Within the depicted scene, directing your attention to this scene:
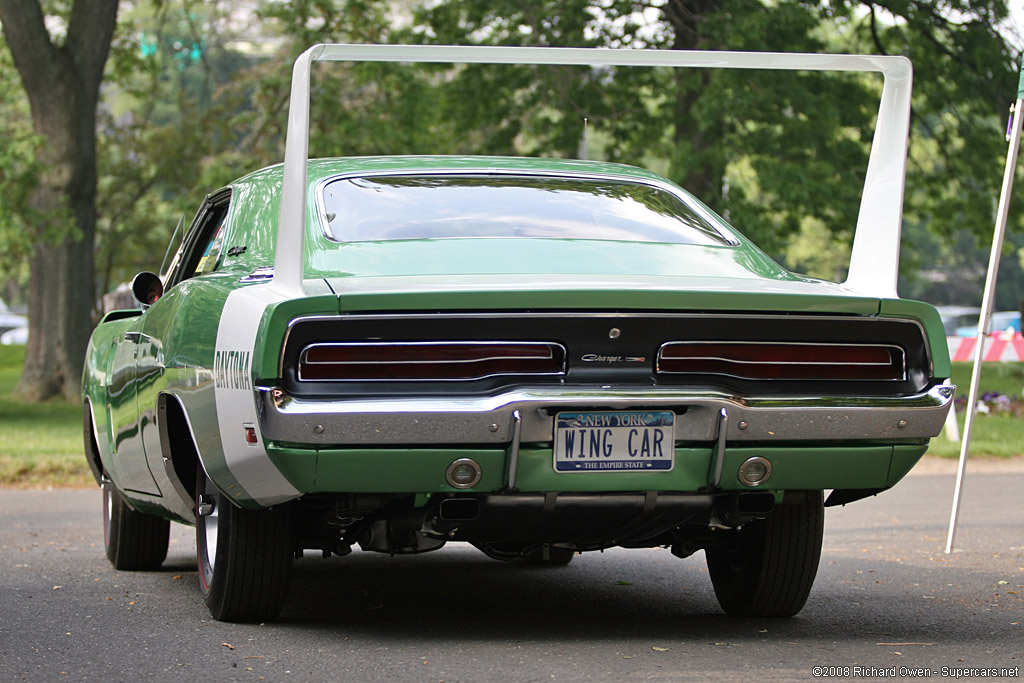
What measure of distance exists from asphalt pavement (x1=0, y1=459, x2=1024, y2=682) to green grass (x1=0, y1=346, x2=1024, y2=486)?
13.9ft

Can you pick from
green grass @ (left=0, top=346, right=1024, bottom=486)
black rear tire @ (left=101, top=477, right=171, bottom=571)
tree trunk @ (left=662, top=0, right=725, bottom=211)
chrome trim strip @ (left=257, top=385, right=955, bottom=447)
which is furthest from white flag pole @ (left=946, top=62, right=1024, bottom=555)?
tree trunk @ (left=662, top=0, right=725, bottom=211)

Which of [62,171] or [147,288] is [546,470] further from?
[62,171]

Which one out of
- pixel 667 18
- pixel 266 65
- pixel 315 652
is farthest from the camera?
pixel 266 65

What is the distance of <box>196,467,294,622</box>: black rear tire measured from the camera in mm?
4781

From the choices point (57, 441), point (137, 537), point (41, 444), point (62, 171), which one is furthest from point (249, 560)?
point (62, 171)

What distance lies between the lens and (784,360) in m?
4.42

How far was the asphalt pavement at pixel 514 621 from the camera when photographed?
4215 millimetres

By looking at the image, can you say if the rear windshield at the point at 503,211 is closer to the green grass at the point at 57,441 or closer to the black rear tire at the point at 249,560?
the black rear tire at the point at 249,560

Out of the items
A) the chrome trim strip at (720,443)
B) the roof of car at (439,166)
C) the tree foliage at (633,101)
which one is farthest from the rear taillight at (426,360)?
the tree foliage at (633,101)

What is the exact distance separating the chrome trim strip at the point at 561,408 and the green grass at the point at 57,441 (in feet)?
28.2

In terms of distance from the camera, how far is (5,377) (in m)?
29.5

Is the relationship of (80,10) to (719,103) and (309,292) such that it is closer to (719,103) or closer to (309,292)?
(719,103)

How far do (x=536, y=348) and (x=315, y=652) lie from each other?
1195 millimetres

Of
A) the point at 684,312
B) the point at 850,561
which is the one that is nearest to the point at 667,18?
the point at 850,561
